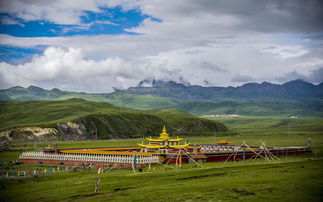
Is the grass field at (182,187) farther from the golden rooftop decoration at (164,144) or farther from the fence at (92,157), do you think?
the golden rooftop decoration at (164,144)

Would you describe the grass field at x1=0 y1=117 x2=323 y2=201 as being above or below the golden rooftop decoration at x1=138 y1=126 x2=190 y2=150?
below

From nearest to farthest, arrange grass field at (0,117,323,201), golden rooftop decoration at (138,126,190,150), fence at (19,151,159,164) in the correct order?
grass field at (0,117,323,201), fence at (19,151,159,164), golden rooftop decoration at (138,126,190,150)

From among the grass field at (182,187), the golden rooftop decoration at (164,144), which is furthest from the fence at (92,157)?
the grass field at (182,187)

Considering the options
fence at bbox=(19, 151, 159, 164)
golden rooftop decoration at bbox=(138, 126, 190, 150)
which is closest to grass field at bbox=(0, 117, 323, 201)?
fence at bbox=(19, 151, 159, 164)

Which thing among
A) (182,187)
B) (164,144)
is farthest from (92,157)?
(182,187)

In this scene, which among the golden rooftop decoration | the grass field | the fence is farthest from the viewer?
the golden rooftop decoration

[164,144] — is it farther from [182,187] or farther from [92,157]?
[182,187]

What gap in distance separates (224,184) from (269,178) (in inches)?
265

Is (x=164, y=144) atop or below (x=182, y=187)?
atop

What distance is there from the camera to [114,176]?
6925 centimetres

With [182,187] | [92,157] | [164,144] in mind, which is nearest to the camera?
[182,187]

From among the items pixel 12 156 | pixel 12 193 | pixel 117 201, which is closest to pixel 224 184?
pixel 117 201

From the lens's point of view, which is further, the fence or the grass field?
the fence

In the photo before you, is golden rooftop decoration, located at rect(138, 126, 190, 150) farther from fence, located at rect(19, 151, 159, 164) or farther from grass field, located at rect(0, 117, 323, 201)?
grass field, located at rect(0, 117, 323, 201)
